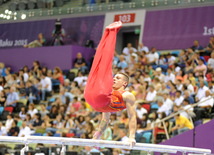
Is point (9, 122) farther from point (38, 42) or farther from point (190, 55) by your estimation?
point (190, 55)

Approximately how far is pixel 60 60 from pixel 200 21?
4537 millimetres

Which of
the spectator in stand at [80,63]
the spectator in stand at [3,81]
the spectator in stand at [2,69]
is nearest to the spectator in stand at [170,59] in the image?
the spectator in stand at [80,63]

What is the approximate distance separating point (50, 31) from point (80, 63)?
2388 mm

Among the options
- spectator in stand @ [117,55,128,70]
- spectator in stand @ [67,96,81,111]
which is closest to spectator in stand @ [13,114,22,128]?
spectator in stand @ [67,96,81,111]

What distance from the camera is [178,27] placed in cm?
1298

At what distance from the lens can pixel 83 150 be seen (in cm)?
819

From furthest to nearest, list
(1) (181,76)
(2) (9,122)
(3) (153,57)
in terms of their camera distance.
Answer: (3) (153,57), (2) (9,122), (1) (181,76)

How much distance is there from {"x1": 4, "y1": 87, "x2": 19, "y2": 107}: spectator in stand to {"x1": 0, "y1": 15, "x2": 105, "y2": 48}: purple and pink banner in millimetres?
3009

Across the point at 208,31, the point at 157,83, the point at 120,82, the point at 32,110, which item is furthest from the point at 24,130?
the point at 208,31

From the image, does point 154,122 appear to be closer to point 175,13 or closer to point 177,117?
point 177,117

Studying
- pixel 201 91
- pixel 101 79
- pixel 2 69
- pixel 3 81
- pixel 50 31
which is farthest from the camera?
pixel 50 31

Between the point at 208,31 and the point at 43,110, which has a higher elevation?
the point at 208,31

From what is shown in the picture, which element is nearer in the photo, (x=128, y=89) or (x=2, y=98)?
(x=128, y=89)

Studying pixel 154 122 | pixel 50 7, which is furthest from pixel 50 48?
pixel 154 122
